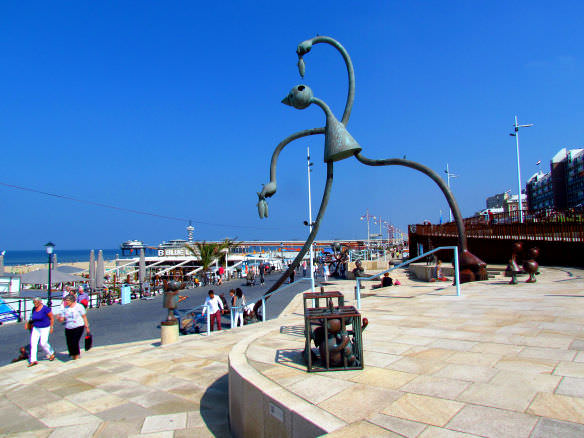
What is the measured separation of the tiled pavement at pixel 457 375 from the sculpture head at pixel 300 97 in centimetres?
617

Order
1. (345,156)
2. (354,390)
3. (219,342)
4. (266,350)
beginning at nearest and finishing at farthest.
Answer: (354,390) → (266,350) → (219,342) → (345,156)

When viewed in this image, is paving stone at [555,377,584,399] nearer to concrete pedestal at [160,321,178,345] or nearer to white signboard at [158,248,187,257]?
concrete pedestal at [160,321,178,345]

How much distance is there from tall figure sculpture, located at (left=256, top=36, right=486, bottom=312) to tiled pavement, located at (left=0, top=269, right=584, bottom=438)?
2664 mm

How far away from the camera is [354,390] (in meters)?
3.28

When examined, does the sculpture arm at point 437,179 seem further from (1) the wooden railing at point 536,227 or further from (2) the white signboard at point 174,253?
(2) the white signboard at point 174,253

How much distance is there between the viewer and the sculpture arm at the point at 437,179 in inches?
384

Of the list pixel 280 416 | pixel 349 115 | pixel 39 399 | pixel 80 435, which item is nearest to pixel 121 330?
pixel 39 399

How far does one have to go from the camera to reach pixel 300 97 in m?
10.1

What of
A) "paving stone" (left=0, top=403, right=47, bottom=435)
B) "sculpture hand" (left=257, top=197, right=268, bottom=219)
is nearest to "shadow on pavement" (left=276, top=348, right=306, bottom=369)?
"paving stone" (left=0, top=403, right=47, bottom=435)

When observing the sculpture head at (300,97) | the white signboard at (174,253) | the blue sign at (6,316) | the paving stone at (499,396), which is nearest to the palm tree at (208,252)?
the blue sign at (6,316)

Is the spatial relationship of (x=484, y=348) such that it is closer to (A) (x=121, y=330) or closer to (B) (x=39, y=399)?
(B) (x=39, y=399)

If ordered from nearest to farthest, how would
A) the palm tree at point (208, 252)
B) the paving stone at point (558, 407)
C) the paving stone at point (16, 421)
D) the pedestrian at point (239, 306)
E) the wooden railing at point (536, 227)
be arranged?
the paving stone at point (558, 407)
the paving stone at point (16, 421)
the pedestrian at point (239, 306)
the wooden railing at point (536, 227)
the palm tree at point (208, 252)

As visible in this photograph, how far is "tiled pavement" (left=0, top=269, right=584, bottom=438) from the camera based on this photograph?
8.72 ft

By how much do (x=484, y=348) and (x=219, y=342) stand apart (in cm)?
517
